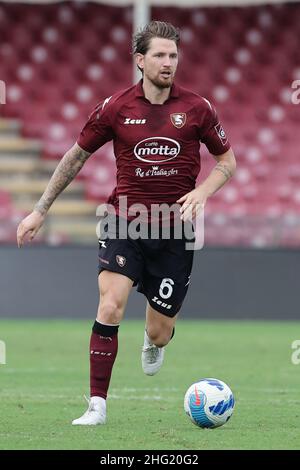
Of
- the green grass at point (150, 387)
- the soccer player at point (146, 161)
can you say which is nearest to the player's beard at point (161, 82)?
the soccer player at point (146, 161)

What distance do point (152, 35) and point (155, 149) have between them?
663mm

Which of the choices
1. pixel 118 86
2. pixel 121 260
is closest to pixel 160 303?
pixel 121 260

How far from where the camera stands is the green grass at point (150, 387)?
599 centimetres

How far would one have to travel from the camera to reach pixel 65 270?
14.7m

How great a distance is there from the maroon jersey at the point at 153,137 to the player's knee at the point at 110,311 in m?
0.70

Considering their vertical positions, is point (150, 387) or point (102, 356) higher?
point (102, 356)

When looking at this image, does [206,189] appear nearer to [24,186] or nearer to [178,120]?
[178,120]

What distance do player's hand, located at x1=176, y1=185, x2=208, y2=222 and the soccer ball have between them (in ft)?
3.18

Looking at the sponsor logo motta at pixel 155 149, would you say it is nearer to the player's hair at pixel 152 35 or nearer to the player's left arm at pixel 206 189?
the player's left arm at pixel 206 189

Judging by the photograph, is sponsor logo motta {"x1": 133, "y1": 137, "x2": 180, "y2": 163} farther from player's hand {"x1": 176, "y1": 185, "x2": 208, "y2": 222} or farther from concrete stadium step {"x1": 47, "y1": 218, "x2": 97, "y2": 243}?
concrete stadium step {"x1": 47, "y1": 218, "x2": 97, "y2": 243}

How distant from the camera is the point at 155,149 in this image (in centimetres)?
687

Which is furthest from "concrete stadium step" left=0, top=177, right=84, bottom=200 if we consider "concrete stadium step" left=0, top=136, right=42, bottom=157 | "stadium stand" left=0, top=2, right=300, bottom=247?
"concrete stadium step" left=0, top=136, right=42, bottom=157

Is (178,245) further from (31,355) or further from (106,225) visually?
(31,355)

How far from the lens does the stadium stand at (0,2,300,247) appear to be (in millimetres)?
17391
